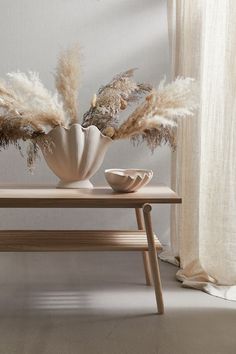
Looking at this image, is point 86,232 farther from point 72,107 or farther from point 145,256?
point 72,107

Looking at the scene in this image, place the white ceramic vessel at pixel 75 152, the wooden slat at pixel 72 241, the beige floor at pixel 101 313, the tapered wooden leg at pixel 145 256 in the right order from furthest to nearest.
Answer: the tapered wooden leg at pixel 145 256
the white ceramic vessel at pixel 75 152
the wooden slat at pixel 72 241
the beige floor at pixel 101 313

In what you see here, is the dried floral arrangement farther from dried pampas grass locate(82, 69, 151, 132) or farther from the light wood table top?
the light wood table top

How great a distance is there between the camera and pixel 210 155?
3.04m

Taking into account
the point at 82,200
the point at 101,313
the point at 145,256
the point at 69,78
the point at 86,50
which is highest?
the point at 86,50

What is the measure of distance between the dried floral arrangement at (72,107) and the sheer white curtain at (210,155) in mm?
299

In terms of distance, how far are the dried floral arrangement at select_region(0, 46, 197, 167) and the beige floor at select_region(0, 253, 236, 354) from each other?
62 cm

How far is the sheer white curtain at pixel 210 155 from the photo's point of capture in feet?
9.62

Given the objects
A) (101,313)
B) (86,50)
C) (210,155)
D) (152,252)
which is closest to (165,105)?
(210,155)

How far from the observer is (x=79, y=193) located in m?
2.64

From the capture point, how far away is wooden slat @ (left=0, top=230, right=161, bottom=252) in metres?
2.61

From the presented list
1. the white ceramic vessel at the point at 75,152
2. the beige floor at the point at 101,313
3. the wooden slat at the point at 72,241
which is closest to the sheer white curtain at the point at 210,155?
the beige floor at the point at 101,313

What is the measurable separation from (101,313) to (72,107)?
854mm

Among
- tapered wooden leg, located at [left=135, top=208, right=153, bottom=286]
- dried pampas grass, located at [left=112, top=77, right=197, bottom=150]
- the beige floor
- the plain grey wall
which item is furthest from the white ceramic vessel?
the plain grey wall

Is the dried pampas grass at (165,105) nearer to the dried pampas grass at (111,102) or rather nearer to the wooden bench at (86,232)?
the dried pampas grass at (111,102)
